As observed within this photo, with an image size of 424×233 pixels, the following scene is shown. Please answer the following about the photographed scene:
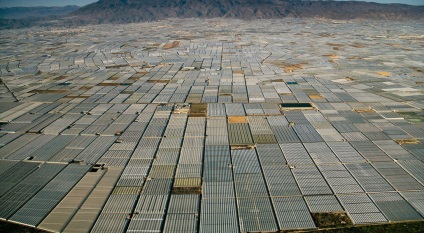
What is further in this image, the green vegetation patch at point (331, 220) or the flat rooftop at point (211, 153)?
the flat rooftop at point (211, 153)

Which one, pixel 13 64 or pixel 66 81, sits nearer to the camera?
pixel 66 81

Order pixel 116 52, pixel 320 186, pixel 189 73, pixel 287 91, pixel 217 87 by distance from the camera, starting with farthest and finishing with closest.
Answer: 1. pixel 116 52
2. pixel 189 73
3. pixel 217 87
4. pixel 287 91
5. pixel 320 186

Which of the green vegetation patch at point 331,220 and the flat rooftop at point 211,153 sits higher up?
the flat rooftop at point 211,153

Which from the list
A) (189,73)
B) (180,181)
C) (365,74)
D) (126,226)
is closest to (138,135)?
(180,181)

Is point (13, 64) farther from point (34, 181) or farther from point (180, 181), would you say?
point (180, 181)

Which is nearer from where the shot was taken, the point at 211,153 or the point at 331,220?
the point at 331,220

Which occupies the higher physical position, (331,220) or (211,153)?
(211,153)

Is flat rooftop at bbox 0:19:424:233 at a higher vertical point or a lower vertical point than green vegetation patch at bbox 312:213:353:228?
higher

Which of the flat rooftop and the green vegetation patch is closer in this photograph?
the green vegetation patch
